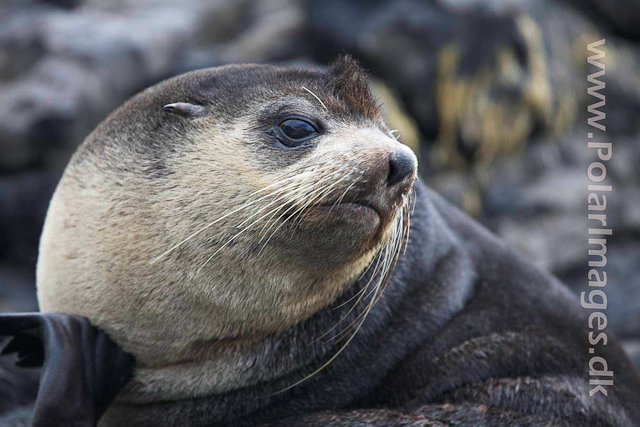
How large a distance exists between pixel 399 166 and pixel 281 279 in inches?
30.3

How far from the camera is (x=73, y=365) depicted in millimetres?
3680

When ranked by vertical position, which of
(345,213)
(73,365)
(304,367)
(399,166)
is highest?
(399,166)

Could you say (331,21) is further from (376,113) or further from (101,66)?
(376,113)

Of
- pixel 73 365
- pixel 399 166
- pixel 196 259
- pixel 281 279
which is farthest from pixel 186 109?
pixel 73 365

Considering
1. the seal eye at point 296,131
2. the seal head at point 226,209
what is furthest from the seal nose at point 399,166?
Answer: the seal eye at point 296,131

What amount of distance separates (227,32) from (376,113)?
845 cm

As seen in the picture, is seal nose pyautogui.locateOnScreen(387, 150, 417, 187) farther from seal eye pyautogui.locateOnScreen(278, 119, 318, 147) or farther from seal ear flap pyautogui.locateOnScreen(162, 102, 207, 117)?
seal ear flap pyautogui.locateOnScreen(162, 102, 207, 117)

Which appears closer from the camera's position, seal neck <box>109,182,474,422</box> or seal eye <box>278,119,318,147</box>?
seal eye <box>278,119,318,147</box>

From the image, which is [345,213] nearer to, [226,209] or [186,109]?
[226,209]

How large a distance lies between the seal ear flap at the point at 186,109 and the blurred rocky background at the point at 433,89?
215 inches

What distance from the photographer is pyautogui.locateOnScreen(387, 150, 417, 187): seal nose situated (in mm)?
3326

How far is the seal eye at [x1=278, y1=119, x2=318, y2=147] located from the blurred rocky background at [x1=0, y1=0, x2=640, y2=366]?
5.89m

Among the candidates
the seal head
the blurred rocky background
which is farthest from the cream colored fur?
the blurred rocky background

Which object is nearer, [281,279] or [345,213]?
[345,213]
